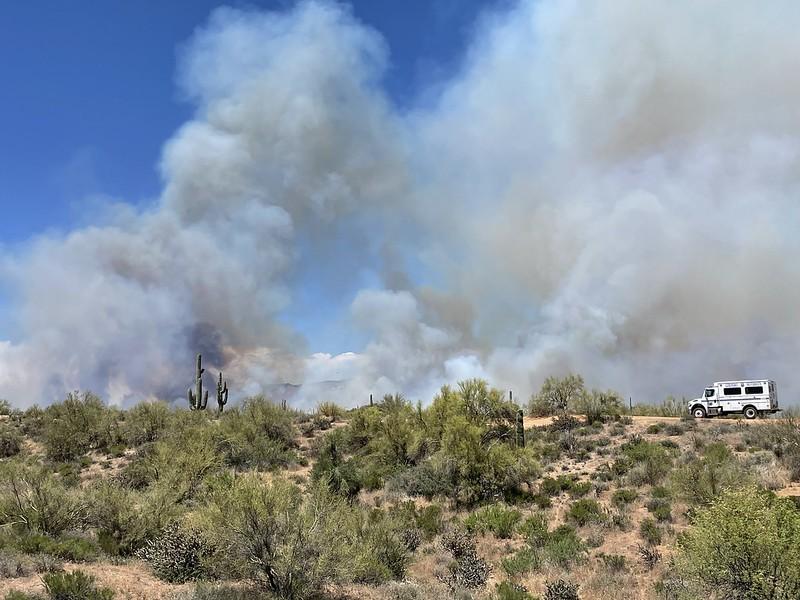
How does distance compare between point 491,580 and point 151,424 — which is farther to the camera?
point 151,424

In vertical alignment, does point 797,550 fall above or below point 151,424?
below

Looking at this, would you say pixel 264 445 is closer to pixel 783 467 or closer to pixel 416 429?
pixel 416 429

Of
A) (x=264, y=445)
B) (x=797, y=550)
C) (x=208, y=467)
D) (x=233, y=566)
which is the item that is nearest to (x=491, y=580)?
(x=233, y=566)

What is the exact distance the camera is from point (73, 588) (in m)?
10.4

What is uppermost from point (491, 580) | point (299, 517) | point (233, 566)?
point (299, 517)

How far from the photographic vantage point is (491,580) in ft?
44.4

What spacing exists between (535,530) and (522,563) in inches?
125

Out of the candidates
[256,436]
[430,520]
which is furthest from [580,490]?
[256,436]

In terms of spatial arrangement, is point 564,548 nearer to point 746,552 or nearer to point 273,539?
point 746,552

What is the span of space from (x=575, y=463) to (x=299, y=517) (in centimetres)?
1918

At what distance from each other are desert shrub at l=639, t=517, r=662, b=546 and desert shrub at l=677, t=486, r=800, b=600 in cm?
717

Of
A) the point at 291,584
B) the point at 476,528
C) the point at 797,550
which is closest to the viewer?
the point at 797,550

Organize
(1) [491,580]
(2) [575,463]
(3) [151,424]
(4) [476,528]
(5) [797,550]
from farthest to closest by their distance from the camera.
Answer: (3) [151,424] → (2) [575,463] → (4) [476,528] → (1) [491,580] → (5) [797,550]

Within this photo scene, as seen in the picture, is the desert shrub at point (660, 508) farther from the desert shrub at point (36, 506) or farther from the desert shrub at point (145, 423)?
the desert shrub at point (145, 423)
